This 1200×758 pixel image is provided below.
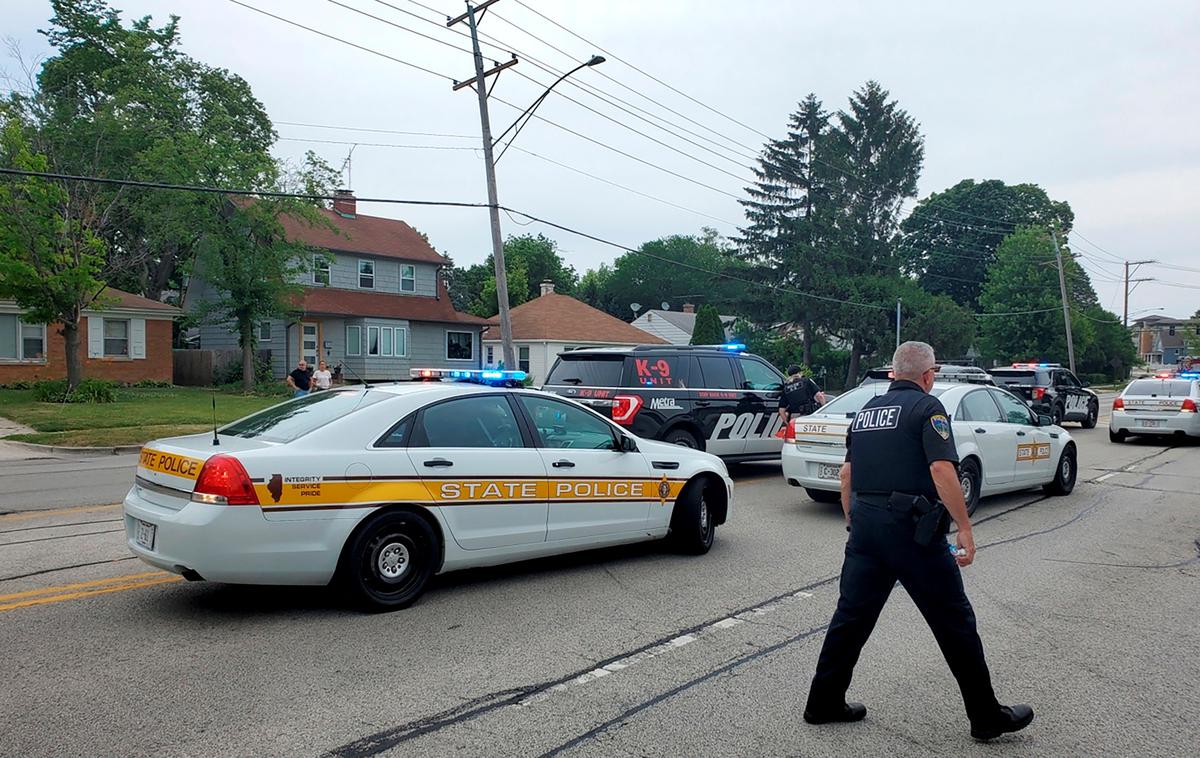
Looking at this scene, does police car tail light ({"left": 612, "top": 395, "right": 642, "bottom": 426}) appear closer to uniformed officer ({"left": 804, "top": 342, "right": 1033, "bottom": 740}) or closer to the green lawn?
uniformed officer ({"left": 804, "top": 342, "right": 1033, "bottom": 740})

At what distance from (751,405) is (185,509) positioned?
348 inches

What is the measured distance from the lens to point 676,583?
22.0 feet

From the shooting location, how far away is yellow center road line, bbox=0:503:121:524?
9.00 metres

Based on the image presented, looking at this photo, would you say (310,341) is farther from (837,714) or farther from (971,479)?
(837,714)

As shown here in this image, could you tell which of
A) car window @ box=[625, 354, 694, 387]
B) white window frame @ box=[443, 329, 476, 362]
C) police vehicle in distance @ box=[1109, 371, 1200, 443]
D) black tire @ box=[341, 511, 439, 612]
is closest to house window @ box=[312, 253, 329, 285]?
white window frame @ box=[443, 329, 476, 362]

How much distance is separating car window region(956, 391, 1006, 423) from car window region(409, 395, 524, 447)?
571 centimetres

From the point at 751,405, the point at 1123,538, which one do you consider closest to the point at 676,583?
the point at 1123,538

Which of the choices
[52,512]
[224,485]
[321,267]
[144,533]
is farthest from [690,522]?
[321,267]

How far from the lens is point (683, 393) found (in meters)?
12.0

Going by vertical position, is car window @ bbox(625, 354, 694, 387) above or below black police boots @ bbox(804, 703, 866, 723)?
above

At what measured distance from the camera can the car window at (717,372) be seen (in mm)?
12445

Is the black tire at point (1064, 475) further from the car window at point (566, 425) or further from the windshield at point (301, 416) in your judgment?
the windshield at point (301, 416)

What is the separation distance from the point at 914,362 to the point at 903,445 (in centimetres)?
46

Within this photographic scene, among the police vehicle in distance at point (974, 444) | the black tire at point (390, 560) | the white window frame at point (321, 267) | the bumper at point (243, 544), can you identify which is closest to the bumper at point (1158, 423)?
the police vehicle in distance at point (974, 444)
